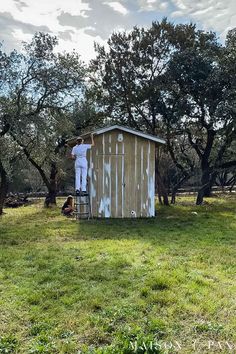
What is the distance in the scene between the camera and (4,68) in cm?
1281

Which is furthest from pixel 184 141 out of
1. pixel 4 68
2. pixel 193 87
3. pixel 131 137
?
pixel 4 68

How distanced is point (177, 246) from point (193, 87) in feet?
33.8

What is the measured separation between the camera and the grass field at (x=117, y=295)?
3088mm

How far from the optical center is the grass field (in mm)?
3088

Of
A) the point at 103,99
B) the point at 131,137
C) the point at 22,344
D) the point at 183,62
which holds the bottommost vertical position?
the point at 22,344

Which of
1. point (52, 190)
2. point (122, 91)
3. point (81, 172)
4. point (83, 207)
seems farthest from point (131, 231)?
point (52, 190)

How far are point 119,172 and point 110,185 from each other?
1.78 feet

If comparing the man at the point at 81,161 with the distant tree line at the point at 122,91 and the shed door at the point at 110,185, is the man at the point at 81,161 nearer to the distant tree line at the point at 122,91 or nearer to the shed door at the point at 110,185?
the shed door at the point at 110,185

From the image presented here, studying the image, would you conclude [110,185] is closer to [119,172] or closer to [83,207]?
[119,172]

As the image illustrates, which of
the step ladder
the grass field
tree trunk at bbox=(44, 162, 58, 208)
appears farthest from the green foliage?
tree trunk at bbox=(44, 162, 58, 208)

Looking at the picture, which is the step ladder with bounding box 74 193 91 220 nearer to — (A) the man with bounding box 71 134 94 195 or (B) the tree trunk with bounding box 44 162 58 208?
(A) the man with bounding box 71 134 94 195

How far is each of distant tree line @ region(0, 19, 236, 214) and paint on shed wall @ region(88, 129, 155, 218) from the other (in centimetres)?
269

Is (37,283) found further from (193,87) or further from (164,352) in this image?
(193,87)

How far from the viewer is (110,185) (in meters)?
11.9
